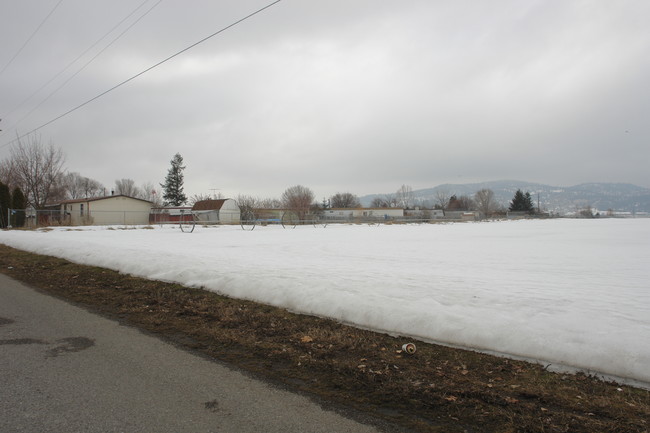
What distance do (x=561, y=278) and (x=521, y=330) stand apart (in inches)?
174

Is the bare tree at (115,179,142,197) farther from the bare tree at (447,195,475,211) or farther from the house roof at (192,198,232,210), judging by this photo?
the bare tree at (447,195,475,211)

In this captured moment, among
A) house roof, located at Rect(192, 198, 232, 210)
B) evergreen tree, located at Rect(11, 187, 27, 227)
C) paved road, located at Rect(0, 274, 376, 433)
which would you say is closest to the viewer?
paved road, located at Rect(0, 274, 376, 433)

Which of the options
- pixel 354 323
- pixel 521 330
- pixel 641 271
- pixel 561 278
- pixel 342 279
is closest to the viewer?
pixel 521 330

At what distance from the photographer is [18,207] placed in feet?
112

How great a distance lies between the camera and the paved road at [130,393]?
2617mm

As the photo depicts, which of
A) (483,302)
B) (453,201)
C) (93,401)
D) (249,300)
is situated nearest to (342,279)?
(249,300)

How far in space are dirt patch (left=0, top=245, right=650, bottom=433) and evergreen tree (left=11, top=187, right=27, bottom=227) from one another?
35888 mm

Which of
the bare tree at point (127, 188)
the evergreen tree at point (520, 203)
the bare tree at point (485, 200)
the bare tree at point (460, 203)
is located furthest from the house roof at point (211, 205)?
the bare tree at point (485, 200)

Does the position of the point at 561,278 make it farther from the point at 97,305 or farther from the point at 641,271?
the point at 97,305

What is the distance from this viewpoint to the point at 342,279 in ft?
22.6

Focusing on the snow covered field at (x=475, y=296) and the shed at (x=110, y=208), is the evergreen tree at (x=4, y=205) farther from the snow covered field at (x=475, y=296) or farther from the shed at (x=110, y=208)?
the snow covered field at (x=475, y=296)

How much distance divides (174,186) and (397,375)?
8639cm

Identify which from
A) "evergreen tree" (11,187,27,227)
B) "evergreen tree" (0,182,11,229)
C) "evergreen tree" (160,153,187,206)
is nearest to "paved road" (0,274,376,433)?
"evergreen tree" (11,187,27,227)

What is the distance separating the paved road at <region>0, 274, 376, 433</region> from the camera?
262 centimetres
